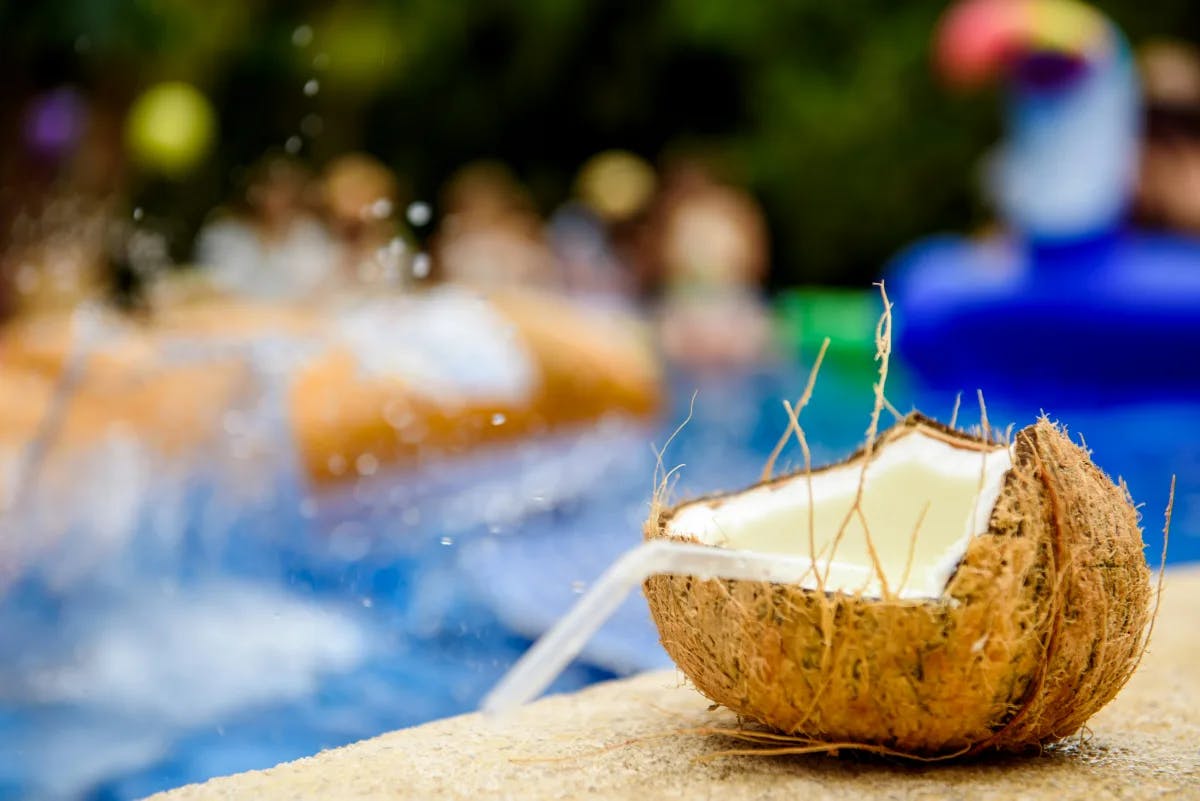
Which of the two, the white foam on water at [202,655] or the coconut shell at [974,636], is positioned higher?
the white foam on water at [202,655]

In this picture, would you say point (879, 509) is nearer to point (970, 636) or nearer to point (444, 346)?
point (970, 636)

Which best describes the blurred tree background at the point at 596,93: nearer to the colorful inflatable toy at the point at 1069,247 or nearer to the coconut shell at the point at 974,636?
the colorful inflatable toy at the point at 1069,247

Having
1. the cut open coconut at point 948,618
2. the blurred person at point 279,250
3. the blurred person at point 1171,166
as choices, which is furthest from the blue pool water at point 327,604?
the blurred person at point 279,250

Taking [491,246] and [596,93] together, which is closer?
[491,246]

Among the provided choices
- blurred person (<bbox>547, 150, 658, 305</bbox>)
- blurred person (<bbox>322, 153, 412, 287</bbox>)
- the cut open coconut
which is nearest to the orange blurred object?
blurred person (<bbox>322, 153, 412, 287</bbox>)

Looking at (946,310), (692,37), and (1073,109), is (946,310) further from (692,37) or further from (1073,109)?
(692,37)

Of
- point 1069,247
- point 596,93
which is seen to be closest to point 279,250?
point 1069,247

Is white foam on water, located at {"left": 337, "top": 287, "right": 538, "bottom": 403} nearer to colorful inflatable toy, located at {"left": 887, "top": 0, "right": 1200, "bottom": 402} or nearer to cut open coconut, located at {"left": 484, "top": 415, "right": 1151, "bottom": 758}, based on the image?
colorful inflatable toy, located at {"left": 887, "top": 0, "right": 1200, "bottom": 402}
